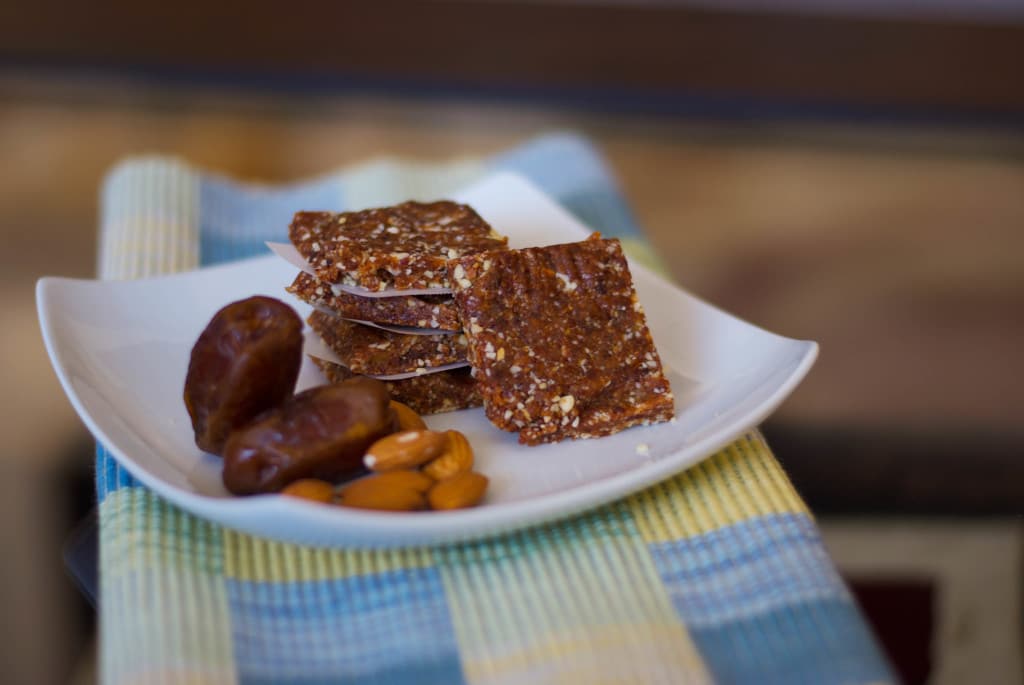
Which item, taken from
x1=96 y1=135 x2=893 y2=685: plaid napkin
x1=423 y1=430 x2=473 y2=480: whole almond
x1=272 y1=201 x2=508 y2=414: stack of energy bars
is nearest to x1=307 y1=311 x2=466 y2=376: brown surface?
x1=272 y1=201 x2=508 y2=414: stack of energy bars

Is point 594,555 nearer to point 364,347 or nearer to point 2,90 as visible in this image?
point 364,347

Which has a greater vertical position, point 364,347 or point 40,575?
point 364,347

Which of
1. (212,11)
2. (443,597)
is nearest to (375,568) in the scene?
(443,597)

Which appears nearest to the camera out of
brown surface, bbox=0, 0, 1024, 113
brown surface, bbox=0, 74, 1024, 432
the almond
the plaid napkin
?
the plaid napkin

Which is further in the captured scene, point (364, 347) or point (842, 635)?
point (364, 347)

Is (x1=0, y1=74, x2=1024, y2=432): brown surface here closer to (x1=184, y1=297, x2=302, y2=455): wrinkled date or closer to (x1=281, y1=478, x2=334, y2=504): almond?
(x1=184, y1=297, x2=302, y2=455): wrinkled date

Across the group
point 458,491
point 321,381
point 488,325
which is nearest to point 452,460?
point 458,491
